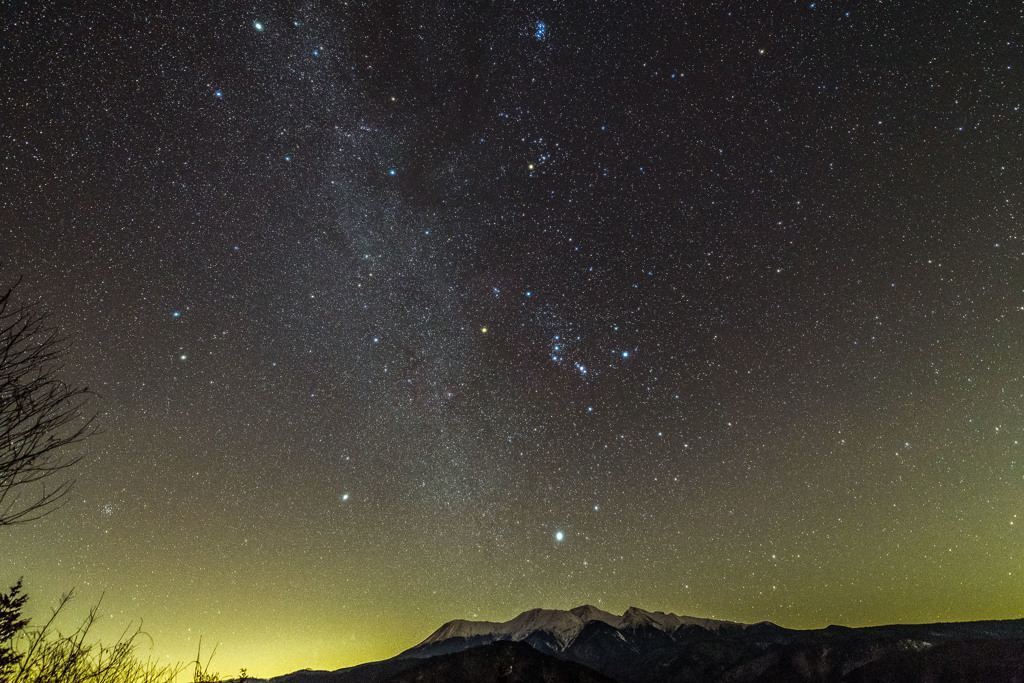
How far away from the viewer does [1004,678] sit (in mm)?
108875

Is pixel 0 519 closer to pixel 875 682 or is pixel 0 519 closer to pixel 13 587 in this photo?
pixel 13 587

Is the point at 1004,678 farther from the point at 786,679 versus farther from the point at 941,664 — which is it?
the point at 786,679

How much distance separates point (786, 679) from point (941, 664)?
33.7 meters

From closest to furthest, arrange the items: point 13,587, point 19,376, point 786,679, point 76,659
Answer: point 19,376 < point 13,587 < point 76,659 < point 786,679

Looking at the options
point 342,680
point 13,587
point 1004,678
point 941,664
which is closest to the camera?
point 13,587

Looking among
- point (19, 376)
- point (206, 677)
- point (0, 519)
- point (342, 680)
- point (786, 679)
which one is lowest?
point (206, 677)

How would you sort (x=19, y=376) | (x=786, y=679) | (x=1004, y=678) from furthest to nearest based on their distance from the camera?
1. (x=786, y=679)
2. (x=1004, y=678)
3. (x=19, y=376)

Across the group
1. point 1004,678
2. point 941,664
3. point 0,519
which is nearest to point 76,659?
point 0,519

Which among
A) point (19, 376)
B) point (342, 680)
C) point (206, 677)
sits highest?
point (342, 680)

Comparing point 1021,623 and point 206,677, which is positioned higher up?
point 1021,623

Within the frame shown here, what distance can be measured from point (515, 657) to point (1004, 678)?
3914 inches

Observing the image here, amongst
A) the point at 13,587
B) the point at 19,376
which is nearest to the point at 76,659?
the point at 13,587

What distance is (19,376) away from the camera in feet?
11.9

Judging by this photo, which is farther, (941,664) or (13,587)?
(941,664)
